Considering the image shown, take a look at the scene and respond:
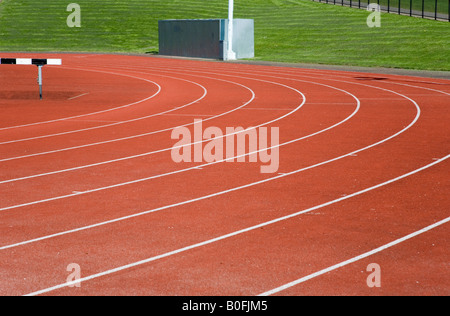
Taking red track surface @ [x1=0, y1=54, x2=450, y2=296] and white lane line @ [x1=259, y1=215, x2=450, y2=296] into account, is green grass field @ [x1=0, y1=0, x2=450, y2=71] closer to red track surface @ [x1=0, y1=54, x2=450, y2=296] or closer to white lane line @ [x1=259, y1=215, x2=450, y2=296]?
red track surface @ [x1=0, y1=54, x2=450, y2=296]

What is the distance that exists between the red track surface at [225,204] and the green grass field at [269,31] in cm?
1731

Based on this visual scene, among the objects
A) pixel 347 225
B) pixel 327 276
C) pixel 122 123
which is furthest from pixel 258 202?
pixel 122 123

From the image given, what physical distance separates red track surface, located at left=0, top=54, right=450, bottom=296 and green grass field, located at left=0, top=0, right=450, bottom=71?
17.3 meters

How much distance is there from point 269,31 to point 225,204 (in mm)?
40811

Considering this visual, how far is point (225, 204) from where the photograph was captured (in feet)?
27.5

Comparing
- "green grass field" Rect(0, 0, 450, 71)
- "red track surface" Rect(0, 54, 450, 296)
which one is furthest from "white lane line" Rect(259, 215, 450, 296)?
"green grass field" Rect(0, 0, 450, 71)

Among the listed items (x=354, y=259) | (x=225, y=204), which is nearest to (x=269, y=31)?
(x=225, y=204)

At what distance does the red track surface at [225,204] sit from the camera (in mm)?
6003

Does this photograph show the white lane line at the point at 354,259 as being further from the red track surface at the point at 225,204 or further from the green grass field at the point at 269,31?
the green grass field at the point at 269,31

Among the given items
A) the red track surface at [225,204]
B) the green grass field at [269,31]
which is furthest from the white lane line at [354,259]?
the green grass field at [269,31]

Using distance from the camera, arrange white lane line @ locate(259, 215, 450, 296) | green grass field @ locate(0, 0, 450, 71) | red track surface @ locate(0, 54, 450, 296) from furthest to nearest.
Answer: green grass field @ locate(0, 0, 450, 71)
red track surface @ locate(0, 54, 450, 296)
white lane line @ locate(259, 215, 450, 296)

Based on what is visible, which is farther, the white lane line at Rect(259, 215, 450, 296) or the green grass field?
the green grass field

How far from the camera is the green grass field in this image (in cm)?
3584

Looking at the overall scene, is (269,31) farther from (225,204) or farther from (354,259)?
(354,259)
